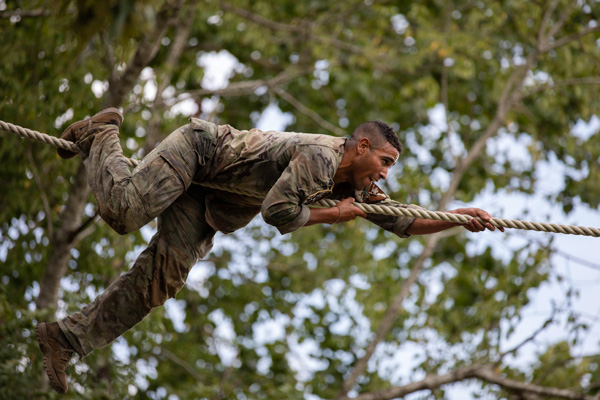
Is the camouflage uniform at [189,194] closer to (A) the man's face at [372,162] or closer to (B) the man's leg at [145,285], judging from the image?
(B) the man's leg at [145,285]

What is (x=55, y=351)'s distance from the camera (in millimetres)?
3957

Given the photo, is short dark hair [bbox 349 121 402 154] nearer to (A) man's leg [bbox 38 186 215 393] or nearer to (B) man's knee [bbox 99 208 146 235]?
(A) man's leg [bbox 38 186 215 393]

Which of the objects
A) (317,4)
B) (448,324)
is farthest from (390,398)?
(317,4)

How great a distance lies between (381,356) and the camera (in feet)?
27.7

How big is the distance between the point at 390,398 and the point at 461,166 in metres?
2.64

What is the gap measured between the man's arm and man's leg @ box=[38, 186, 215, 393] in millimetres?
1121

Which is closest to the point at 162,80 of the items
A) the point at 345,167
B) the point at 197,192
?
the point at 197,192

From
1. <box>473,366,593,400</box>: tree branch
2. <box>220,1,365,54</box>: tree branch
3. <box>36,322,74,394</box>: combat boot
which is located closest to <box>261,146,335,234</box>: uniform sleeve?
<box>36,322,74,394</box>: combat boot

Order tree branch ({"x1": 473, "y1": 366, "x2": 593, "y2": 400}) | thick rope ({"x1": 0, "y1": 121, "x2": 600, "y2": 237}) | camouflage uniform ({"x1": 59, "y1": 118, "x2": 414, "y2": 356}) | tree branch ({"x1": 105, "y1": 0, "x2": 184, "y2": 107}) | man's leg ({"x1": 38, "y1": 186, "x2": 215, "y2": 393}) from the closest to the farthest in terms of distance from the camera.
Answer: camouflage uniform ({"x1": 59, "y1": 118, "x2": 414, "y2": 356}) < thick rope ({"x1": 0, "y1": 121, "x2": 600, "y2": 237}) < man's leg ({"x1": 38, "y1": 186, "x2": 215, "y2": 393}) < tree branch ({"x1": 105, "y1": 0, "x2": 184, "y2": 107}) < tree branch ({"x1": 473, "y1": 366, "x2": 593, "y2": 400})

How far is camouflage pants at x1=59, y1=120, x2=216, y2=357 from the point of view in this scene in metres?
3.73

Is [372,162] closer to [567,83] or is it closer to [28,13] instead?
[28,13]

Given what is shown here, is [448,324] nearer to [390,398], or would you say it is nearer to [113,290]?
[390,398]

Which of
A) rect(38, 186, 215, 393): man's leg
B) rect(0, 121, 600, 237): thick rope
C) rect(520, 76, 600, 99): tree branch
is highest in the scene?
rect(0, 121, 600, 237): thick rope

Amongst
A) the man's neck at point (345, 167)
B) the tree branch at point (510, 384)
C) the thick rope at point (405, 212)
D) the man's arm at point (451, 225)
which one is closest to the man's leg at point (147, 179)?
the thick rope at point (405, 212)
